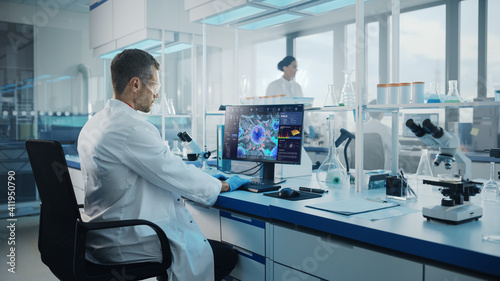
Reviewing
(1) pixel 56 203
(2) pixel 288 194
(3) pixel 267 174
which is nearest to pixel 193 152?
(3) pixel 267 174

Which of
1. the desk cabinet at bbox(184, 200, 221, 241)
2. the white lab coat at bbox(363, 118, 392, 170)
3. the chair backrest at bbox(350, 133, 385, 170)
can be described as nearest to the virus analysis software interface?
the desk cabinet at bbox(184, 200, 221, 241)

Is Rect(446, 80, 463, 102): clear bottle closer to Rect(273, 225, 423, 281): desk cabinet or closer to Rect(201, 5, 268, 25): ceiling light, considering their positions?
Rect(273, 225, 423, 281): desk cabinet

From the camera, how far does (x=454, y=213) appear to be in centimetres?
131

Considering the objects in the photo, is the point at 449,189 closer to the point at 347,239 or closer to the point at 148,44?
the point at 347,239

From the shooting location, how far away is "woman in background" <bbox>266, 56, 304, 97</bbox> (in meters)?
4.99

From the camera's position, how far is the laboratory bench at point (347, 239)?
112 centimetres

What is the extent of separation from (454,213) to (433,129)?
1.14ft

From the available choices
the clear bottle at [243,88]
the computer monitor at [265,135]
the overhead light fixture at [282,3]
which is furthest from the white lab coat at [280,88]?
the computer monitor at [265,135]

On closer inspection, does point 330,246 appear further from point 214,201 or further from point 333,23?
point 333,23

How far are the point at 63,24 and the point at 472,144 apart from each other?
5.50 metres

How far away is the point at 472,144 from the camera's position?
14.7ft

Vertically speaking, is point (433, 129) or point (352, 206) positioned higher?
point (433, 129)

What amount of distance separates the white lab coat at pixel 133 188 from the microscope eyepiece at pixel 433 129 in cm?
96

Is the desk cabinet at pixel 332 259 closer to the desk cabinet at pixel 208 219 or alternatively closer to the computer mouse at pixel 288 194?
the computer mouse at pixel 288 194
